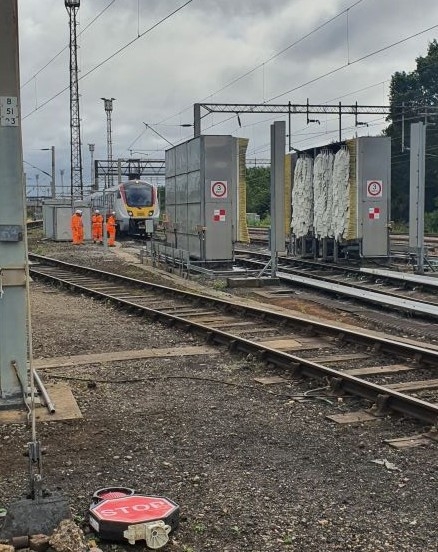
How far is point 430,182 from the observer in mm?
56312

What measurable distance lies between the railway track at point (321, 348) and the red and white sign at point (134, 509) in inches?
109

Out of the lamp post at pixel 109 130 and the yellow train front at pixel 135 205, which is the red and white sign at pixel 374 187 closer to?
the yellow train front at pixel 135 205

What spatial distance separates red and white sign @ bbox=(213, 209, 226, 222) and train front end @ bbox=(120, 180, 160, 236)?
65.7 ft

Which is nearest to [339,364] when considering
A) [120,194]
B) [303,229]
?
[303,229]

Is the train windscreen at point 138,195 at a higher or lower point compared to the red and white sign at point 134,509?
higher

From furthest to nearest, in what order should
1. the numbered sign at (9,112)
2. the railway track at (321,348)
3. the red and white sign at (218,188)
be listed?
the red and white sign at (218,188)
the railway track at (321,348)
the numbered sign at (9,112)

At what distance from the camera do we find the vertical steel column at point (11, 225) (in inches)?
247

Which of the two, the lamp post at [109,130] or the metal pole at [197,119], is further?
the lamp post at [109,130]

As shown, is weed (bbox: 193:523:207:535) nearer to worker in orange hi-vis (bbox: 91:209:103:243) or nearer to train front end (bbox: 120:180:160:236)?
worker in orange hi-vis (bbox: 91:209:103:243)

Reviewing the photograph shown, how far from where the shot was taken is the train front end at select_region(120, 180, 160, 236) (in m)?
38.7

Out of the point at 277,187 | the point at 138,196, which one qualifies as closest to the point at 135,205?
the point at 138,196

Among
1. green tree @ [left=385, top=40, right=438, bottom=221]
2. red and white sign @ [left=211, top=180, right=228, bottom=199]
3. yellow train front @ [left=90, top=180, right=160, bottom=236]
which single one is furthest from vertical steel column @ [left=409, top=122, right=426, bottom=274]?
green tree @ [left=385, top=40, right=438, bottom=221]

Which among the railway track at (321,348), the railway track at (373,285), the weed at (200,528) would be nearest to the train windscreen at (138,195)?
the railway track at (373,285)

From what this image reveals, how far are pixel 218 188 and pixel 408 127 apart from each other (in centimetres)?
4093
